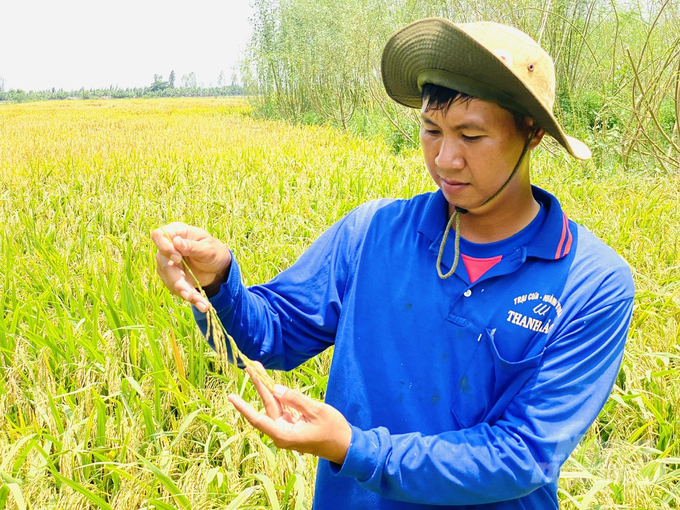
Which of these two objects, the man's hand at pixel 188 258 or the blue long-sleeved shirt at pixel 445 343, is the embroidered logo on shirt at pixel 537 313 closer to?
the blue long-sleeved shirt at pixel 445 343

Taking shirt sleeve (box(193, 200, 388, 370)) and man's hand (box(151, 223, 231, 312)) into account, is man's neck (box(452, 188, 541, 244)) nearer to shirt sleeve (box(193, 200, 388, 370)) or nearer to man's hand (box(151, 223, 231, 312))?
shirt sleeve (box(193, 200, 388, 370))

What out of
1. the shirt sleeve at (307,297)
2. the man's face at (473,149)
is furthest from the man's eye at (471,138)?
the shirt sleeve at (307,297)

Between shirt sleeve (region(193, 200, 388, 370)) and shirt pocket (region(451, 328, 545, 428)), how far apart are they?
0.98ft

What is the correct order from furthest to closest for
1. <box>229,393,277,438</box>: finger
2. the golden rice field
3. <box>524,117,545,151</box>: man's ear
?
the golden rice field
<box>524,117,545,151</box>: man's ear
<box>229,393,277,438</box>: finger

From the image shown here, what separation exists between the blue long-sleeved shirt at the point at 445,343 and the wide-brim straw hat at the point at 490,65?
0.63 ft

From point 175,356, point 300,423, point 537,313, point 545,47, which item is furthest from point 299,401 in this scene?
point 545,47

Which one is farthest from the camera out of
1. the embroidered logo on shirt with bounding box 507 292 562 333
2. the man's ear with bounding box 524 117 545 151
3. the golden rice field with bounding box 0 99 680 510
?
the golden rice field with bounding box 0 99 680 510

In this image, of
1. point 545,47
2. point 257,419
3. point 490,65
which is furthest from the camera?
point 545,47

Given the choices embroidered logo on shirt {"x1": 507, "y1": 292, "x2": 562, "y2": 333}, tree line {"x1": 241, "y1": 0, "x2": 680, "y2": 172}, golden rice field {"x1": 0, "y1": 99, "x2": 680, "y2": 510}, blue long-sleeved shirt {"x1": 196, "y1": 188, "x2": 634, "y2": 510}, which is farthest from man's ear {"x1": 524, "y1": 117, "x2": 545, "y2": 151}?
tree line {"x1": 241, "y1": 0, "x2": 680, "y2": 172}

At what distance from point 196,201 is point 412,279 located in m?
3.70

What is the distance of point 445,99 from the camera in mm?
1067

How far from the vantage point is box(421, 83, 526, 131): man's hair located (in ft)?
3.43

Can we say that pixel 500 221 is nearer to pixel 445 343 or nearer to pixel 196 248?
pixel 445 343

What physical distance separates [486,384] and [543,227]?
0.92 ft
